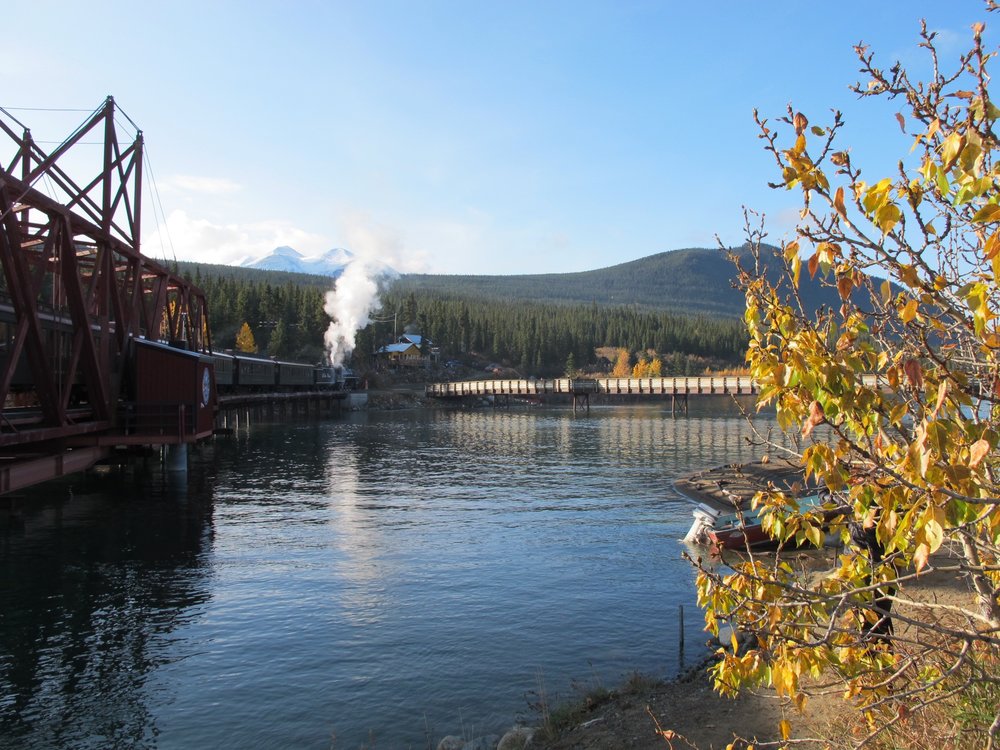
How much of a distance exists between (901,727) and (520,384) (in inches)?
4515

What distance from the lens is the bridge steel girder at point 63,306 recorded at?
25.0 m

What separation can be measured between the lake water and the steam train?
2246 cm

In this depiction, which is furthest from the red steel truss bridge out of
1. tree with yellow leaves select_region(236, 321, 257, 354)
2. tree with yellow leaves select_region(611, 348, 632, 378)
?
tree with yellow leaves select_region(611, 348, 632, 378)

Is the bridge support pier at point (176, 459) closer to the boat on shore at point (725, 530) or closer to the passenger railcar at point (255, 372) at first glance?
the boat on shore at point (725, 530)

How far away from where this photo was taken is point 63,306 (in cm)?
3488

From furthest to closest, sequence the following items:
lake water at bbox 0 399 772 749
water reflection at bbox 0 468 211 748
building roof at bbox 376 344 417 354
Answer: building roof at bbox 376 344 417 354, lake water at bbox 0 399 772 749, water reflection at bbox 0 468 211 748

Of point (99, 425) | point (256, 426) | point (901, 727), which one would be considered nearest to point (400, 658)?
point (901, 727)

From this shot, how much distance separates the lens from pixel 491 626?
18547 mm

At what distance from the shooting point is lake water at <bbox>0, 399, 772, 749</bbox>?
1404 centimetres

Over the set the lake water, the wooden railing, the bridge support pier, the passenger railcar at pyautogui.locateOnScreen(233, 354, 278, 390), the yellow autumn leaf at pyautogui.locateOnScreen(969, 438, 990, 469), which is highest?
the passenger railcar at pyautogui.locateOnScreen(233, 354, 278, 390)

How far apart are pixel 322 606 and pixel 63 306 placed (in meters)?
23.8

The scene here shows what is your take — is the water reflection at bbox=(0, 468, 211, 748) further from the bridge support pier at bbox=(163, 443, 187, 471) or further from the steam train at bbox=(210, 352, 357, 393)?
the steam train at bbox=(210, 352, 357, 393)

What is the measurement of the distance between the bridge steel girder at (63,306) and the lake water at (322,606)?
4551 mm

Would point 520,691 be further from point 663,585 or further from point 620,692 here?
point 663,585
